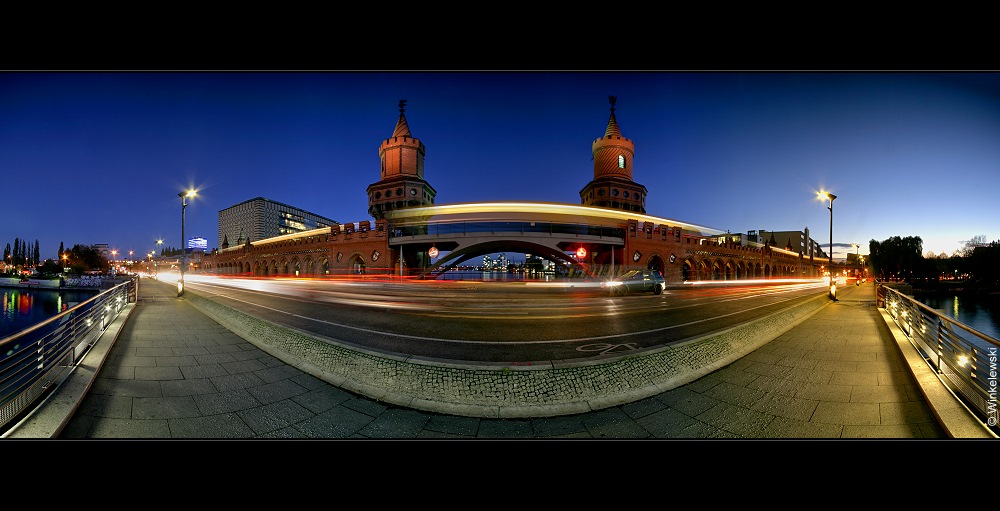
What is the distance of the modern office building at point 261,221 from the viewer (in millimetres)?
22734

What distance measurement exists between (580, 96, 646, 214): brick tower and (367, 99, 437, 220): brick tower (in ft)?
54.4

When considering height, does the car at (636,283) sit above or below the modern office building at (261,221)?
below

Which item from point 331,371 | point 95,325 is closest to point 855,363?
point 331,371

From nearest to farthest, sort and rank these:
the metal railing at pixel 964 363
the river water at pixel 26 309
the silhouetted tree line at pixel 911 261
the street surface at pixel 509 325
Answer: the metal railing at pixel 964 363 → the street surface at pixel 509 325 → the silhouetted tree line at pixel 911 261 → the river water at pixel 26 309

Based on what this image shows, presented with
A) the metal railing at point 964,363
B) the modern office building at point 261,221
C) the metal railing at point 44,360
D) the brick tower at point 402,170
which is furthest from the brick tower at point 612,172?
the metal railing at point 44,360

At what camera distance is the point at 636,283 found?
38.8 ft

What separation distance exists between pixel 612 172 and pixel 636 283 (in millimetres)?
22049

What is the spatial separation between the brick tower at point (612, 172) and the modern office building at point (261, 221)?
82.9 feet

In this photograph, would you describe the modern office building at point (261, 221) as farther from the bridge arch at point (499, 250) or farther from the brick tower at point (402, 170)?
the bridge arch at point (499, 250)

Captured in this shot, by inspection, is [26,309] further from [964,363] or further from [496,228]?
[964,363]

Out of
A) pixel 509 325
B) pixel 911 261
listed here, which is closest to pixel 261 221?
pixel 509 325
